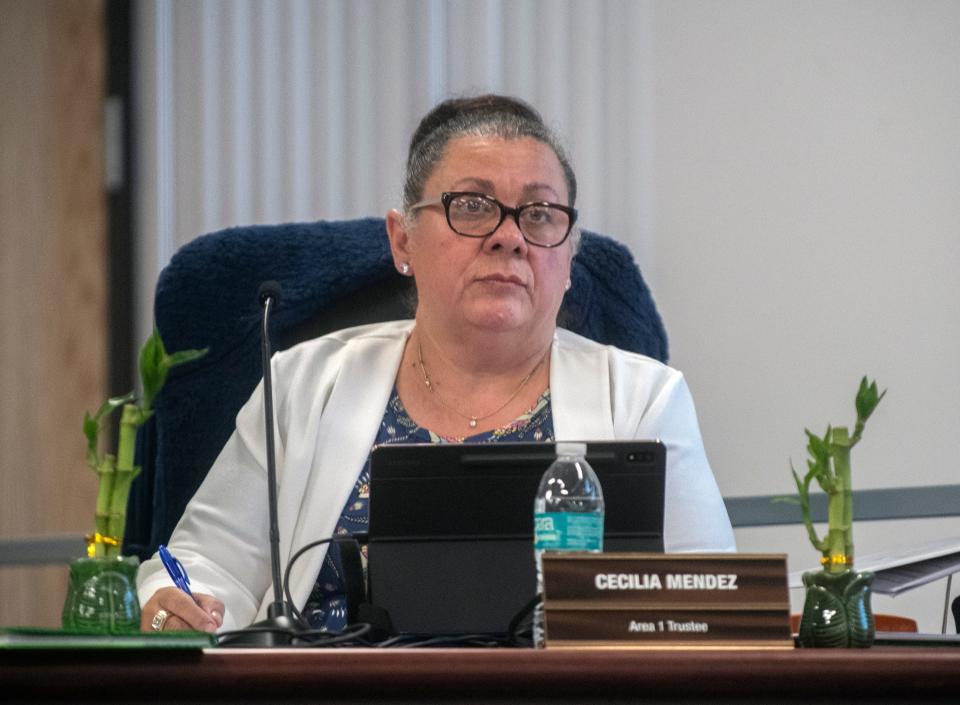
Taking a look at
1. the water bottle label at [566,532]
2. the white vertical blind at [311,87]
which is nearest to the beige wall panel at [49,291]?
the white vertical blind at [311,87]

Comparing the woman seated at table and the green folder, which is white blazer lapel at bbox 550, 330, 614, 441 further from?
the green folder

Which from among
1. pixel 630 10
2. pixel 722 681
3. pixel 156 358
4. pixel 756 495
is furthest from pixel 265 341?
pixel 630 10

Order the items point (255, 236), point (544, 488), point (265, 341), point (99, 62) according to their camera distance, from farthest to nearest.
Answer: point (99, 62), point (255, 236), point (265, 341), point (544, 488)

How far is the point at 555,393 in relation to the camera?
2018mm

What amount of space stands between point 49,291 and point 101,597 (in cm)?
212

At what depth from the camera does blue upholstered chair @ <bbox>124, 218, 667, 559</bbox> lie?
7.10ft

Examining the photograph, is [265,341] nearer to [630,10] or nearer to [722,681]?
[722,681]

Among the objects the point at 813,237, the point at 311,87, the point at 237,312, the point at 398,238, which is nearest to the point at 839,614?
the point at 398,238

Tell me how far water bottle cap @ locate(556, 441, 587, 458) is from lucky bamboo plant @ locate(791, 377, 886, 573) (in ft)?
0.70

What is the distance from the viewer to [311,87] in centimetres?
310

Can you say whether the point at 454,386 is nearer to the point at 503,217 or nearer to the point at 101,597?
the point at 503,217

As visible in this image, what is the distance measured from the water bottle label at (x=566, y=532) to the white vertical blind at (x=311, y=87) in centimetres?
187

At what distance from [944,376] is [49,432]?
6.68 feet

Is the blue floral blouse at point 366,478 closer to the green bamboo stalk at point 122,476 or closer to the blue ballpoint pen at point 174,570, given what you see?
the blue ballpoint pen at point 174,570
